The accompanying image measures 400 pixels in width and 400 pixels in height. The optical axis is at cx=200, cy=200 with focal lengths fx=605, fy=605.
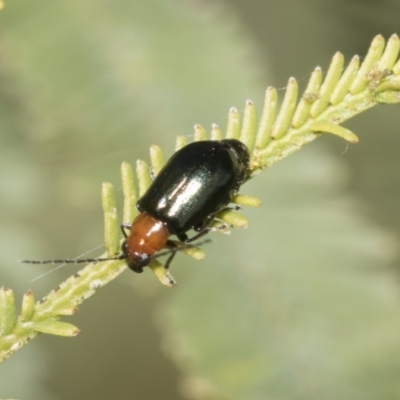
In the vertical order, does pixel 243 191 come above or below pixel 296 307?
above

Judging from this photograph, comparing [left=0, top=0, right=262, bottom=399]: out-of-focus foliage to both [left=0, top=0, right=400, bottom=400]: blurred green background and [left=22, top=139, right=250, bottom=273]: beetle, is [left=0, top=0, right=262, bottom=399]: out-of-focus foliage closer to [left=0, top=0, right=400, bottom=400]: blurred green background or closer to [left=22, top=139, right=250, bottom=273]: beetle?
[left=0, top=0, right=400, bottom=400]: blurred green background

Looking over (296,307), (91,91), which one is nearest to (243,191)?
(296,307)

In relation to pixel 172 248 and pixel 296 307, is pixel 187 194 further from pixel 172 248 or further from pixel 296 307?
pixel 296 307

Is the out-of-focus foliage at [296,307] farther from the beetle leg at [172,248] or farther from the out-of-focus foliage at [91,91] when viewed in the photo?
the beetle leg at [172,248]

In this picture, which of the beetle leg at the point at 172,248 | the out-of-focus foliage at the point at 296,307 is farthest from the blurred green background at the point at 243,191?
the beetle leg at the point at 172,248

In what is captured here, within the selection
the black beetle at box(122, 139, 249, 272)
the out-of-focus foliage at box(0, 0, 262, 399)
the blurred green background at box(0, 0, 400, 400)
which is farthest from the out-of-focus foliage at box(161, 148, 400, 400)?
the black beetle at box(122, 139, 249, 272)

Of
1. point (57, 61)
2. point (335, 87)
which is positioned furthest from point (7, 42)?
point (335, 87)
